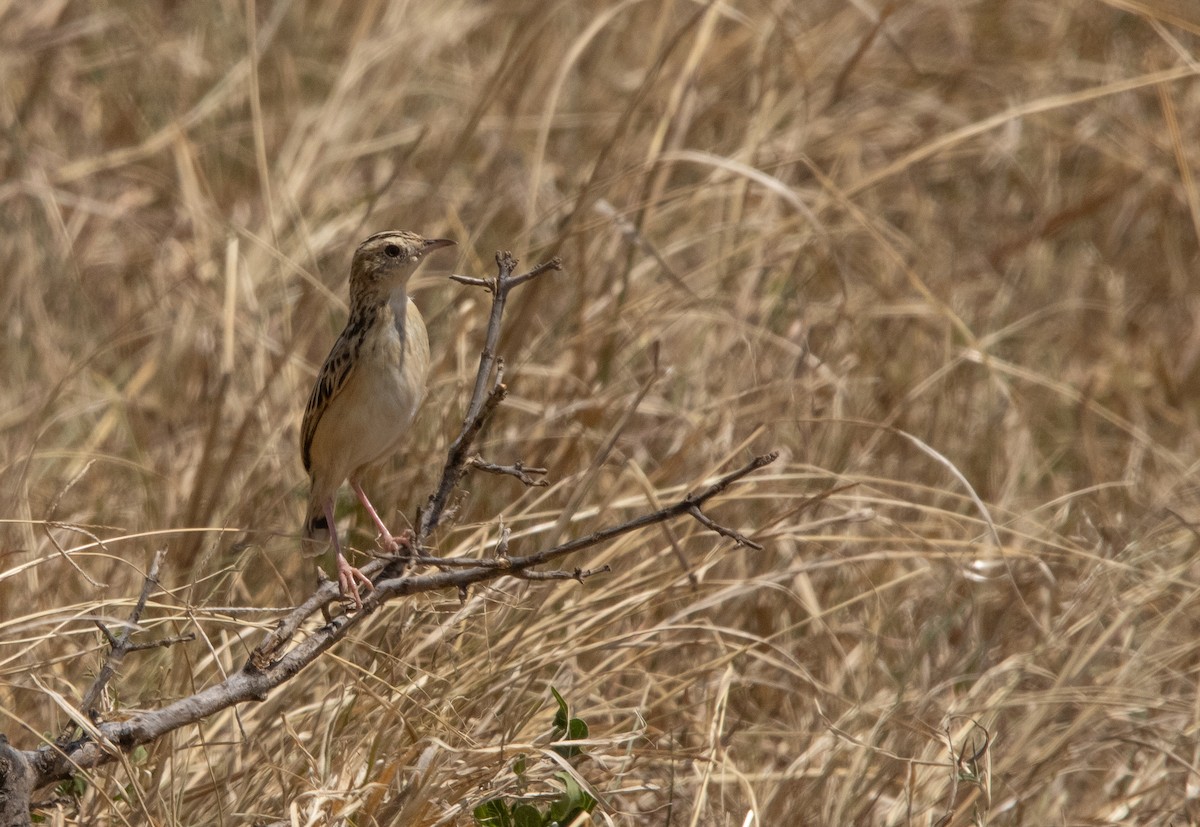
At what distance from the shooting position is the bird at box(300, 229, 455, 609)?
443 cm

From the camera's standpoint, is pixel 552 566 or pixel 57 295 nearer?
pixel 552 566

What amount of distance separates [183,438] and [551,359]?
1.71 m

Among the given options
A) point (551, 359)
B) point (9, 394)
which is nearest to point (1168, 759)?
point (551, 359)

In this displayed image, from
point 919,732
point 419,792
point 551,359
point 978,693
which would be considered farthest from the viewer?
point 551,359

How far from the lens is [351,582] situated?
4047 millimetres

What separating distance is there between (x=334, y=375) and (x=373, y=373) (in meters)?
0.20

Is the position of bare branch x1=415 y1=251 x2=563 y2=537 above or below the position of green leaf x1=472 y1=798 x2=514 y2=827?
above

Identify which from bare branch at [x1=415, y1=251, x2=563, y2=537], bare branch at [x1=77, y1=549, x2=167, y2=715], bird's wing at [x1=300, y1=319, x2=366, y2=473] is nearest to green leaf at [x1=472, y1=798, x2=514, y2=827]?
bare branch at [x1=415, y1=251, x2=563, y2=537]

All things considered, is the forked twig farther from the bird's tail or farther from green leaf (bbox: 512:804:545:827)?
the bird's tail

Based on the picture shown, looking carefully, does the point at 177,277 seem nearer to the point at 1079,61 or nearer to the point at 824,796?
the point at 824,796

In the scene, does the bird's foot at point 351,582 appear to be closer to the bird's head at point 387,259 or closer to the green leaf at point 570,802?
the green leaf at point 570,802

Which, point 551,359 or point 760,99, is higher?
point 760,99

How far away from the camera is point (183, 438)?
19.9 ft

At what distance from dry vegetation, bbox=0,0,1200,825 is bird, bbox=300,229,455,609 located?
0.42m
